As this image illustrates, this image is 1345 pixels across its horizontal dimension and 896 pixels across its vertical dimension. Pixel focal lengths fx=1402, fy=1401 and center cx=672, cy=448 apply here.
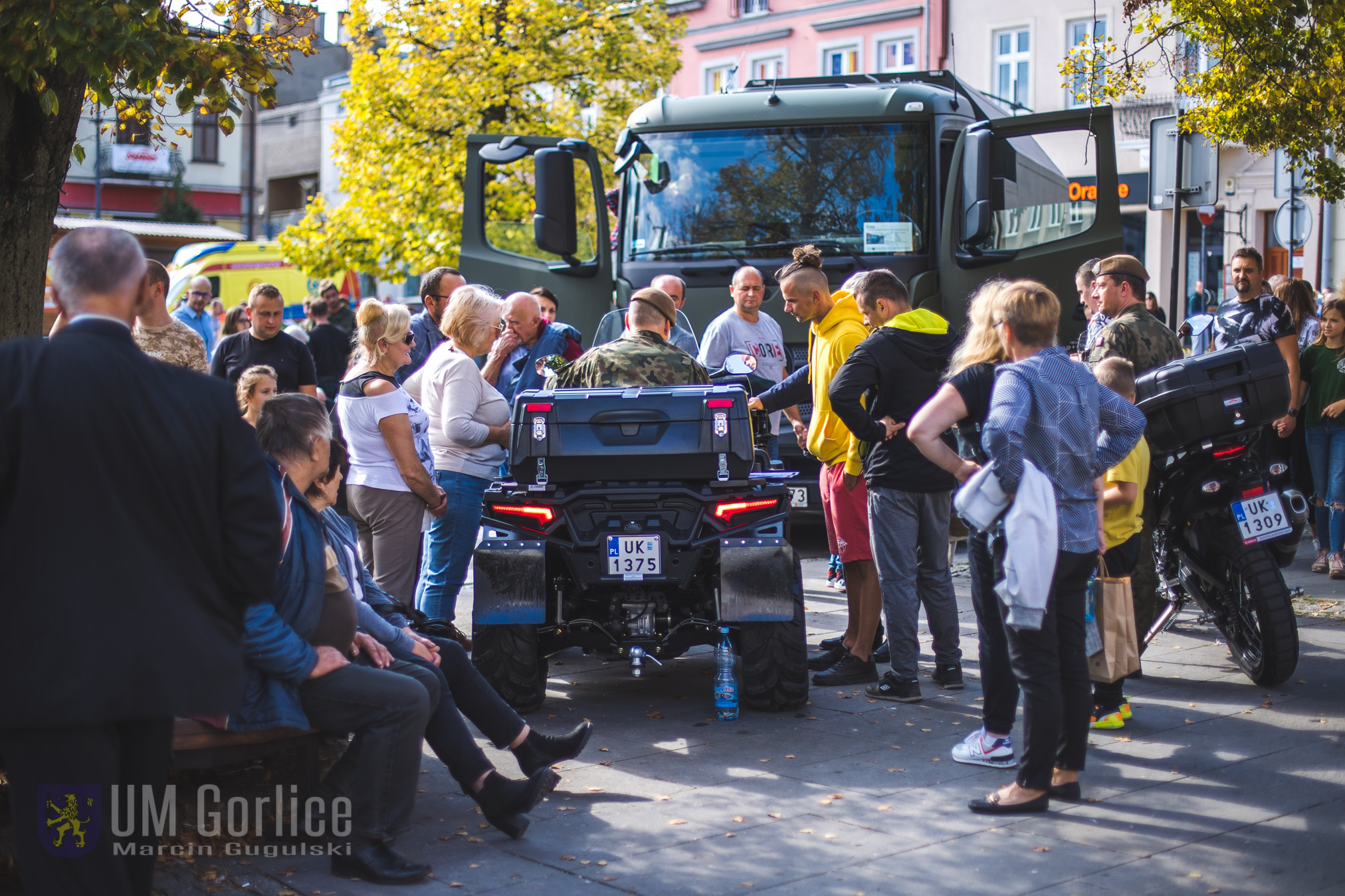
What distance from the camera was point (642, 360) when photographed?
6582mm

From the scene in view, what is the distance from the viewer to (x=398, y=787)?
14.1ft

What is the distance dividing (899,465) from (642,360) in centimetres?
129

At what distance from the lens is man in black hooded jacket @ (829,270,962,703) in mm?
6297

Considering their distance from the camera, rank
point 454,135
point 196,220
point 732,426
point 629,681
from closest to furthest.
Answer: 1. point 732,426
2. point 629,681
3. point 454,135
4. point 196,220

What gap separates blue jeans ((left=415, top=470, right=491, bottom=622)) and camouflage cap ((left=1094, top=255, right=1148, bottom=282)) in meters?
3.34

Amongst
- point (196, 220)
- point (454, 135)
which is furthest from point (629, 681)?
point (196, 220)

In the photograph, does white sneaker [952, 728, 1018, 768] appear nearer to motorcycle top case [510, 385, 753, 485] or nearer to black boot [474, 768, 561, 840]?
motorcycle top case [510, 385, 753, 485]

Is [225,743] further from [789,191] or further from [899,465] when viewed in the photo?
[789,191]

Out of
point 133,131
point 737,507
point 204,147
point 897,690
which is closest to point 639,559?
point 737,507

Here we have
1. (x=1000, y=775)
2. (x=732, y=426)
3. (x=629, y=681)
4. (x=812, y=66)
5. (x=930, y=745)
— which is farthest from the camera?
(x=812, y=66)

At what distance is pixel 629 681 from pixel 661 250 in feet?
15.8

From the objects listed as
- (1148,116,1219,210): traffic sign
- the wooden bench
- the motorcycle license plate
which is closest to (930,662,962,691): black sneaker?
the motorcycle license plate

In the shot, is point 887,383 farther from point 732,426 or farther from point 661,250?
point 661,250

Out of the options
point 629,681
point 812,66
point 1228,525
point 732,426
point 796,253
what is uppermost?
point 812,66
